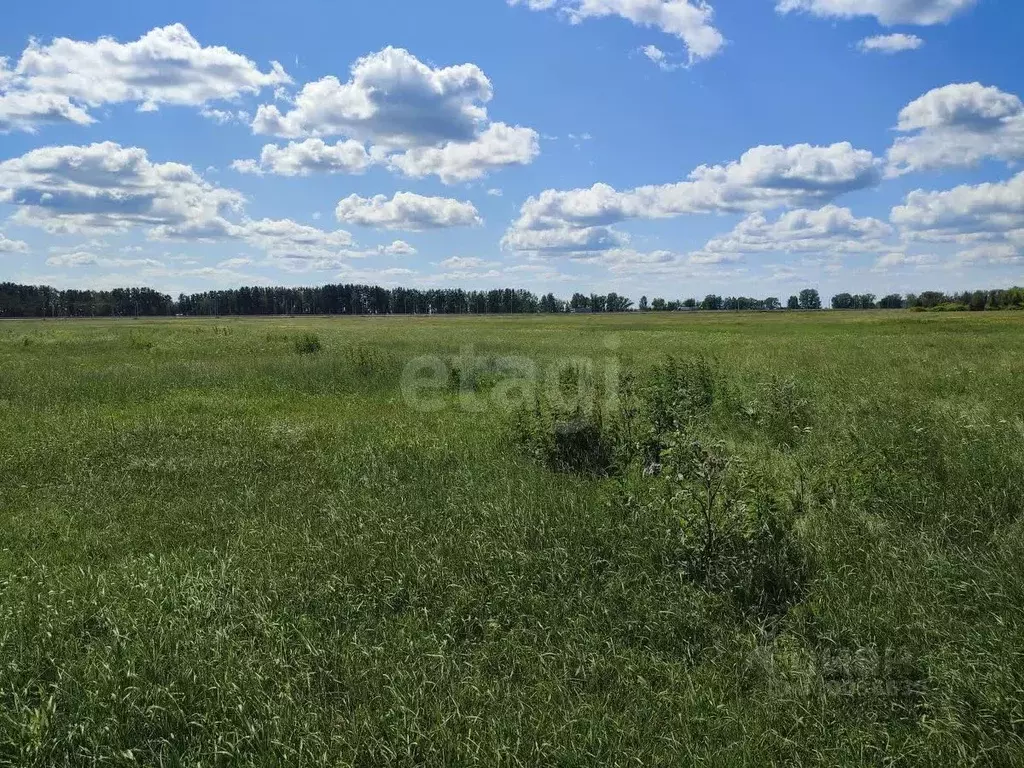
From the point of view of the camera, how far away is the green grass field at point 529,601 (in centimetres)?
403

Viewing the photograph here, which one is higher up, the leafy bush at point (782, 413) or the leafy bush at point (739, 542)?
the leafy bush at point (782, 413)

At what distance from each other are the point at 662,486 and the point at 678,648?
2692 millimetres

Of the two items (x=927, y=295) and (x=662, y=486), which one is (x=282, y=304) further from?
(x=662, y=486)

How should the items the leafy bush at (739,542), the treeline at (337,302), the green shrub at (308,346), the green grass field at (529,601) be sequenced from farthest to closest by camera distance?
the treeline at (337,302) → the green shrub at (308,346) → the leafy bush at (739,542) → the green grass field at (529,601)

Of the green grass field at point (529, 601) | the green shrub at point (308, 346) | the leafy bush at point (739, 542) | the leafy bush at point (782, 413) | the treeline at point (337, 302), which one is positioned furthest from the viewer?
the treeline at point (337, 302)

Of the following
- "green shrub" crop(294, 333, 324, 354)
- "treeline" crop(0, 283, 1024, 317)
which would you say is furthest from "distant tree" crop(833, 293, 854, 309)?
"green shrub" crop(294, 333, 324, 354)

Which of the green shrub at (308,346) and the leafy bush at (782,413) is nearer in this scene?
the leafy bush at (782,413)

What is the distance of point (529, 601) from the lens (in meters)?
5.60

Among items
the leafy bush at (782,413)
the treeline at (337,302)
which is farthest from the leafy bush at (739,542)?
the treeline at (337,302)

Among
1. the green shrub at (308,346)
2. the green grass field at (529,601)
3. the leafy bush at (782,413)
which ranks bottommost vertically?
the green grass field at (529,601)

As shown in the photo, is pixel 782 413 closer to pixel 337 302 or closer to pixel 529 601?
pixel 529 601

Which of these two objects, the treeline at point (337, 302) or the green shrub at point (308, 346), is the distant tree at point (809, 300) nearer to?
the treeline at point (337, 302)

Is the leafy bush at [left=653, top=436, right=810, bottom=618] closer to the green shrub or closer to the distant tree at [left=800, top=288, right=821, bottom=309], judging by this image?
the green shrub

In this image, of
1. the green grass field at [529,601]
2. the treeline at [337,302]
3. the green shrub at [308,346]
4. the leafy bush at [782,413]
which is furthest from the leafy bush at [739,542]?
the treeline at [337,302]
